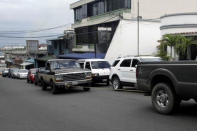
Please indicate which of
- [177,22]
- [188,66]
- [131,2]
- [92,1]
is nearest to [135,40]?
[131,2]

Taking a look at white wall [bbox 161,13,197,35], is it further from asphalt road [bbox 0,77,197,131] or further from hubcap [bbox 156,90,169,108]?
hubcap [bbox 156,90,169,108]

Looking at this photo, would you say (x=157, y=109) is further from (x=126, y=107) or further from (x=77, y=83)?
(x=77, y=83)

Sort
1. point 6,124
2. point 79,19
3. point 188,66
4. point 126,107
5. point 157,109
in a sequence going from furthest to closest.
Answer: point 79,19, point 126,107, point 157,109, point 6,124, point 188,66

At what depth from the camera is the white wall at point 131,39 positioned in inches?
1187

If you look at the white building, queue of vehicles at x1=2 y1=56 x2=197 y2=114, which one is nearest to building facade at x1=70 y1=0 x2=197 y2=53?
the white building

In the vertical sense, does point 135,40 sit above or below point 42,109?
above

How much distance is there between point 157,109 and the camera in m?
8.04

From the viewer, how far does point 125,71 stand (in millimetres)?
14297

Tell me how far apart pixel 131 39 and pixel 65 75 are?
18040 mm

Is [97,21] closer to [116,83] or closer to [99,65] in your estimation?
[99,65]

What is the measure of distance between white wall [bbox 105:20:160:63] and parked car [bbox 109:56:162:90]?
15.0m

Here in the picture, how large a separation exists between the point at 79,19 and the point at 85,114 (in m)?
37.0

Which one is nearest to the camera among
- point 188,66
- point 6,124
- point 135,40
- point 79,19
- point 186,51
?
point 188,66

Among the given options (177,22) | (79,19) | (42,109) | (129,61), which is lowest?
(42,109)
